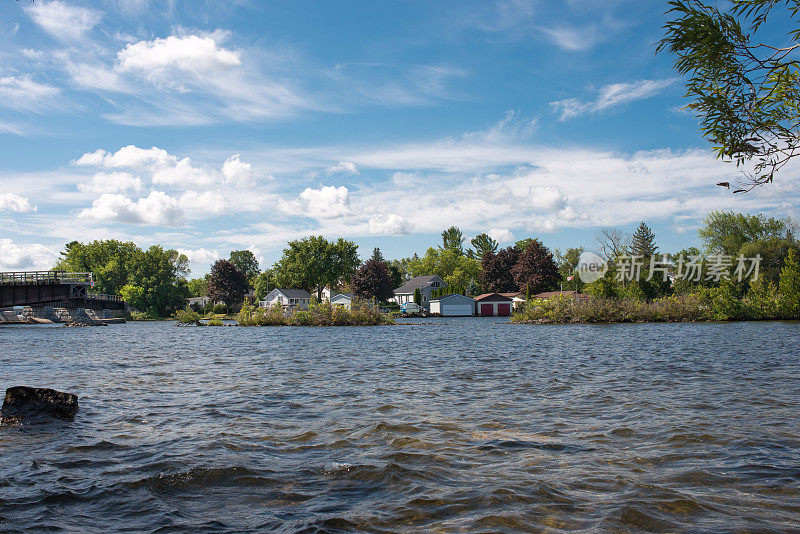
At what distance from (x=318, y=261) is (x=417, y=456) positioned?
356 ft

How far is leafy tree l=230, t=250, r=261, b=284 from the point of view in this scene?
175125mm

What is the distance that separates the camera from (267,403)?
12.2 m

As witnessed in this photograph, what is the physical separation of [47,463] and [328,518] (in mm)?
4746

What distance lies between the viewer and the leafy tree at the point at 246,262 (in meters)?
175

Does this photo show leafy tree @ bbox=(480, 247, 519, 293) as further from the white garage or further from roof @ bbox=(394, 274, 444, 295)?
the white garage

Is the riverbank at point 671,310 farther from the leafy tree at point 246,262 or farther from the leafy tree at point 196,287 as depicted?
the leafy tree at point 196,287

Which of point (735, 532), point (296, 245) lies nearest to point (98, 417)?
point (735, 532)

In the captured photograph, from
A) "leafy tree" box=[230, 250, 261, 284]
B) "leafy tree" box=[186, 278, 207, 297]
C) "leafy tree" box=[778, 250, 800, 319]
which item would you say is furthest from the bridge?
"leafy tree" box=[186, 278, 207, 297]

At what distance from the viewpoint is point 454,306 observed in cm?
9775

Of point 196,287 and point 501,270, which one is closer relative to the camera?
point 501,270

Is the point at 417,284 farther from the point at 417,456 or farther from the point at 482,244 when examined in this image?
the point at 417,456

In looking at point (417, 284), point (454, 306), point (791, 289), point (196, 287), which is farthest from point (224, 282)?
point (791, 289)

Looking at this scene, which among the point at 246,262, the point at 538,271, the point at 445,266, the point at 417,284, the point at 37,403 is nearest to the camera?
the point at 37,403

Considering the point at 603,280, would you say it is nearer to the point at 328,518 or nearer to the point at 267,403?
the point at 267,403
